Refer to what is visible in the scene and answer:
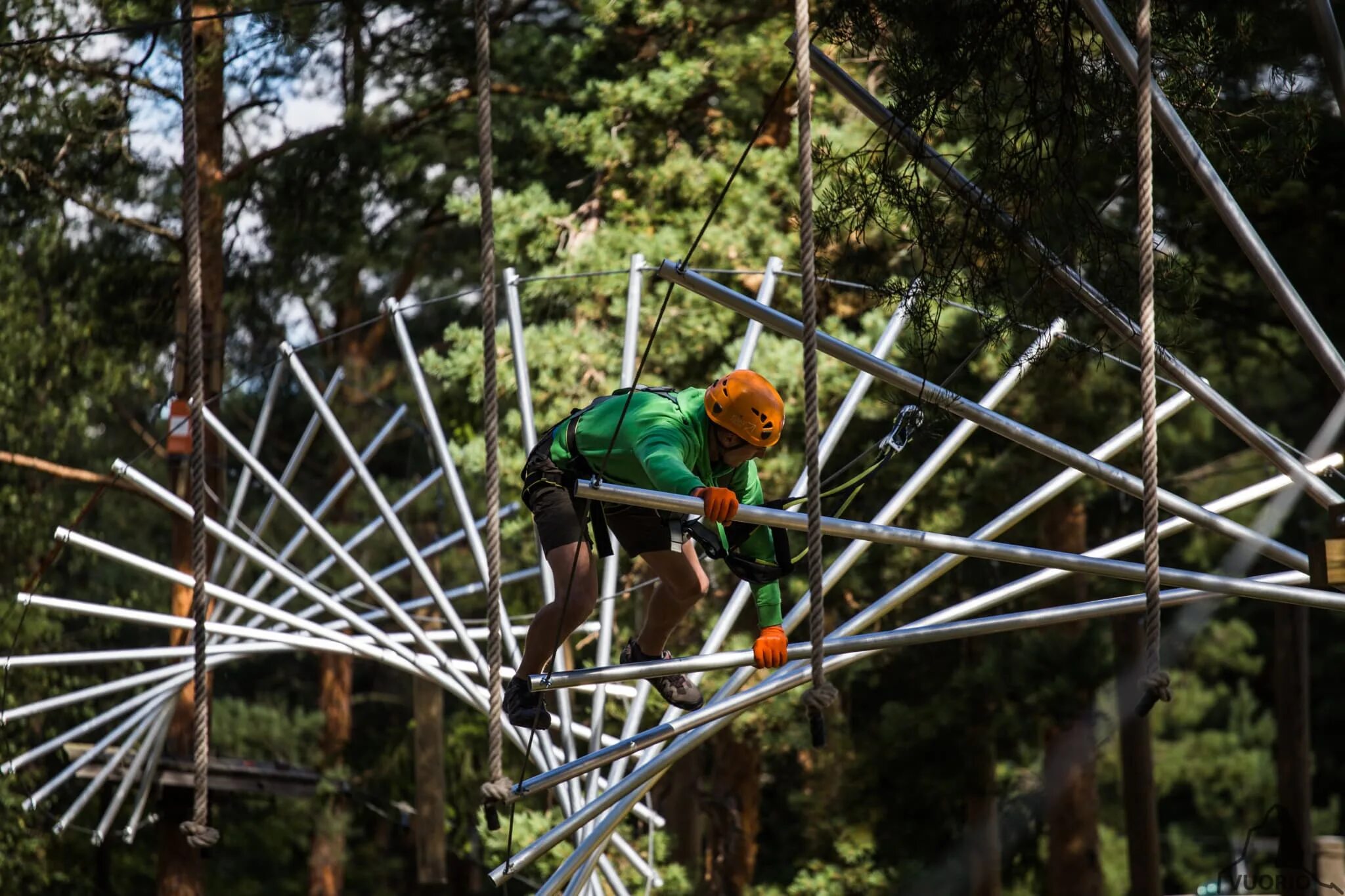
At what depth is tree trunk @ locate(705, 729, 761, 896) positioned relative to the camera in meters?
15.7

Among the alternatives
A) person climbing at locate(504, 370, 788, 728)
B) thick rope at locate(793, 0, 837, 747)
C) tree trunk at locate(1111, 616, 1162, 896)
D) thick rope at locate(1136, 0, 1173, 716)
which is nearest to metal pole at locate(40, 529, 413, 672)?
person climbing at locate(504, 370, 788, 728)

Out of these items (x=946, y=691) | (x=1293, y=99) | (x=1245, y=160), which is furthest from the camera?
(x=946, y=691)

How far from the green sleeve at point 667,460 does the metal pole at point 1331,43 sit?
2.72 meters

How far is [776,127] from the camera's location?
51.9ft

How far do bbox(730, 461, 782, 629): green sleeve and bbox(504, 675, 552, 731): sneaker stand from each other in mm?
990

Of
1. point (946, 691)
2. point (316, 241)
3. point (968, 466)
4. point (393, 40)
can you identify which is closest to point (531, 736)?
point (968, 466)

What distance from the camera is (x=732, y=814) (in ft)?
51.5

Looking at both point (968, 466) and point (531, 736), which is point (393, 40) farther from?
point (531, 736)

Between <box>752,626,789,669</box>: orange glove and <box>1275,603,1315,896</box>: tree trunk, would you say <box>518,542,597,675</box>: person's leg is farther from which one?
<box>1275,603,1315,896</box>: tree trunk

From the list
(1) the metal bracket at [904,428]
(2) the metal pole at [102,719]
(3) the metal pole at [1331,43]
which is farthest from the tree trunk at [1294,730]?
(2) the metal pole at [102,719]

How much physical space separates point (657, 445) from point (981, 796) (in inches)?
483

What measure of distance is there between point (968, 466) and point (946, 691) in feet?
8.60

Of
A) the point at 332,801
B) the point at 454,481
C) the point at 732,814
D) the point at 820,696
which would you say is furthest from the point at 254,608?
the point at 332,801

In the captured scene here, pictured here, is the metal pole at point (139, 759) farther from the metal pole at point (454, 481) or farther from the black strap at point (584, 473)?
the black strap at point (584, 473)
